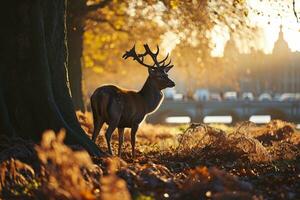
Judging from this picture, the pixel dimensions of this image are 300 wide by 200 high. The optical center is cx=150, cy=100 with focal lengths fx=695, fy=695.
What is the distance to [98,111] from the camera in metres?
Answer: 12.4

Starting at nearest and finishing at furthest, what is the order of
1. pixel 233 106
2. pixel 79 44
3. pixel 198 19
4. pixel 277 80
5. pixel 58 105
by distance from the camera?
pixel 58 105 < pixel 198 19 < pixel 79 44 < pixel 233 106 < pixel 277 80

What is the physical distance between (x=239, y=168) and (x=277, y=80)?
10703 centimetres

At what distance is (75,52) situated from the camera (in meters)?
24.0

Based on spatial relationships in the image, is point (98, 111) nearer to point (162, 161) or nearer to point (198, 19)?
point (162, 161)

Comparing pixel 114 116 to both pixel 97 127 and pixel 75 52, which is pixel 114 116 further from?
pixel 75 52

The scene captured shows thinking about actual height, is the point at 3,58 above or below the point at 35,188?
above

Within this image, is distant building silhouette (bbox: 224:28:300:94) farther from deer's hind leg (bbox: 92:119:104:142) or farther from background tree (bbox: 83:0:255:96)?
deer's hind leg (bbox: 92:119:104:142)

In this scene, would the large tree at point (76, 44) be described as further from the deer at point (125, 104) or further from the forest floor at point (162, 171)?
the deer at point (125, 104)

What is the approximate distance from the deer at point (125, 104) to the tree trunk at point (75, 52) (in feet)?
31.8

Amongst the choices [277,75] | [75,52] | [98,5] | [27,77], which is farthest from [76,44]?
[277,75]

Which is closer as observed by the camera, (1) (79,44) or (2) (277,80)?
(1) (79,44)

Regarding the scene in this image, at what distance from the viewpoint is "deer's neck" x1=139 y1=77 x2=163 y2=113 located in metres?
13.6

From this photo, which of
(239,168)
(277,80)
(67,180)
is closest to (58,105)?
(239,168)

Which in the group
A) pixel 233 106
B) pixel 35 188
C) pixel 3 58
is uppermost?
pixel 3 58
